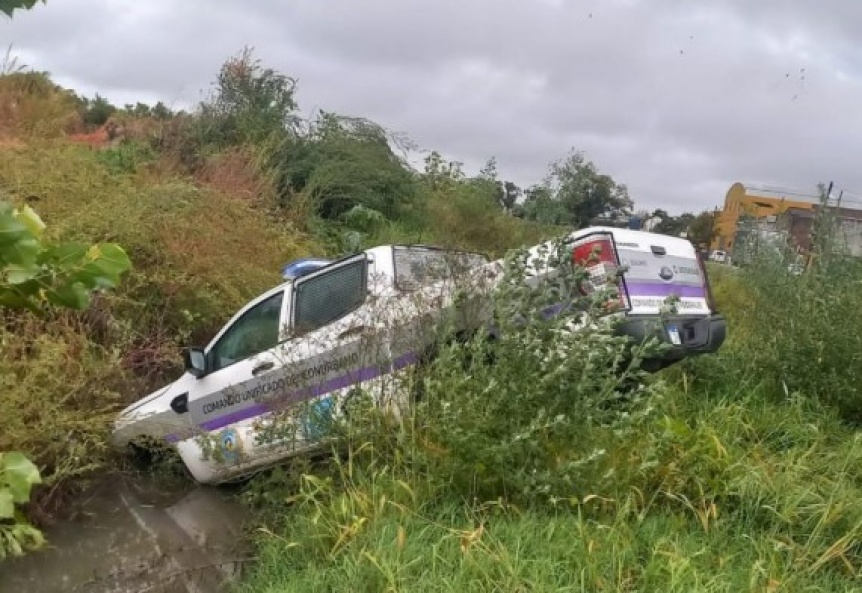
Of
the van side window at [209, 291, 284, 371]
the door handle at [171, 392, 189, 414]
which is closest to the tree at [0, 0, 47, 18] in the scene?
the van side window at [209, 291, 284, 371]

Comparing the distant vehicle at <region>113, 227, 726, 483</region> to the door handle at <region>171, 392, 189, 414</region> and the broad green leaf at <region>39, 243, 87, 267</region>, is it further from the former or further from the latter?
the broad green leaf at <region>39, 243, 87, 267</region>

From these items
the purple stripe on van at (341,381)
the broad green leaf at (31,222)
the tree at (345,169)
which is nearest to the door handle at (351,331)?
the purple stripe on van at (341,381)

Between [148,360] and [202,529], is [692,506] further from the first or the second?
[148,360]

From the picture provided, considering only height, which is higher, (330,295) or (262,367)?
(330,295)

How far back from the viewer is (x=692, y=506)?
4.44 metres

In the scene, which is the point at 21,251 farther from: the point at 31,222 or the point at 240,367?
the point at 240,367

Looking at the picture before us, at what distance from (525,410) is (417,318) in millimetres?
986

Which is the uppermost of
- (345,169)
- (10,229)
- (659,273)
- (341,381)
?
(345,169)

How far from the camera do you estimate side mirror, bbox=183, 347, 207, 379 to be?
626cm

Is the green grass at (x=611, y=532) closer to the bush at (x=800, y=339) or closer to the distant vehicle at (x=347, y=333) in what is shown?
the distant vehicle at (x=347, y=333)

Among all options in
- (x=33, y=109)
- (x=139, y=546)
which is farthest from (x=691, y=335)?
(x=33, y=109)

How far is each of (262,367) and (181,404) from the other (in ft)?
3.09

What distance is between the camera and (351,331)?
5363 millimetres

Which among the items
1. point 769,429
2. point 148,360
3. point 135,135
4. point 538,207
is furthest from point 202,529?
point 538,207
